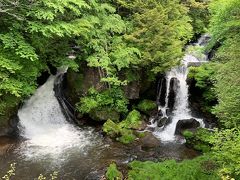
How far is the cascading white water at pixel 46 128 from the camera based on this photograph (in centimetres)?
1619

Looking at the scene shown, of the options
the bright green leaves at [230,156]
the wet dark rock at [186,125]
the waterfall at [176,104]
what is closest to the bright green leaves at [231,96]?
the bright green leaves at [230,156]

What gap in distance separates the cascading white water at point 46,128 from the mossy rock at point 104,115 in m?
1.07

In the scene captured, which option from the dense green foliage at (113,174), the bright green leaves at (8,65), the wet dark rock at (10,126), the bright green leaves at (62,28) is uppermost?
the bright green leaves at (62,28)

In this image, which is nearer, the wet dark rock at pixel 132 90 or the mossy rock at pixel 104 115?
the mossy rock at pixel 104 115

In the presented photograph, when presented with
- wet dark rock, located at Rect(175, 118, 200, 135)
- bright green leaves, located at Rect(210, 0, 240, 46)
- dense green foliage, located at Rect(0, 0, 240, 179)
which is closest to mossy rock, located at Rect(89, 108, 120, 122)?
dense green foliage, located at Rect(0, 0, 240, 179)

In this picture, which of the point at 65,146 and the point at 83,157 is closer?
the point at 83,157

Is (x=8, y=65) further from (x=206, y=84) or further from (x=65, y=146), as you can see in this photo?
(x=206, y=84)

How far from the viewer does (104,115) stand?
18.7 m

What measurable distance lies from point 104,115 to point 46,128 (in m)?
3.37

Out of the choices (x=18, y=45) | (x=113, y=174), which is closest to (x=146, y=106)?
(x=113, y=174)

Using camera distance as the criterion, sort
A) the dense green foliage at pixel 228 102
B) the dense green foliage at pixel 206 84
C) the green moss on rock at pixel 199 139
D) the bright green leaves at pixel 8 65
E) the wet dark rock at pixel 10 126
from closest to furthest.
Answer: the dense green foliage at pixel 228 102 → the bright green leaves at pixel 8 65 → the green moss on rock at pixel 199 139 → the wet dark rock at pixel 10 126 → the dense green foliage at pixel 206 84

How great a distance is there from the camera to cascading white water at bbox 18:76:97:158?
16188 mm

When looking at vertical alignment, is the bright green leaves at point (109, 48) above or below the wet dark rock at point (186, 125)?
above

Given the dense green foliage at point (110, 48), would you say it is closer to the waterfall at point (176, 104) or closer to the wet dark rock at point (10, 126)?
the wet dark rock at point (10, 126)
